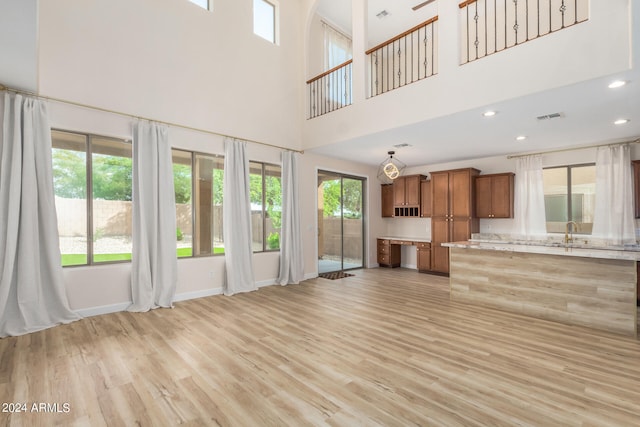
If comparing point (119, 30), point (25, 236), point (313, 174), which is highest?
point (119, 30)

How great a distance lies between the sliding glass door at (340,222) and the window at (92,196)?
4.08 meters

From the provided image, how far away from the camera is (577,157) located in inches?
229

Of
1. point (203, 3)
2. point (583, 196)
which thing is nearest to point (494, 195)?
point (583, 196)

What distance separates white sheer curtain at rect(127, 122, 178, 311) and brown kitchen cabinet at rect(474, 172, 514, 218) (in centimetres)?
646

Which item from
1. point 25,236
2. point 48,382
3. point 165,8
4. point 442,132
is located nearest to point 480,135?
point 442,132

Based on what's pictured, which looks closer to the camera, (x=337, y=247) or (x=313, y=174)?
(x=313, y=174)

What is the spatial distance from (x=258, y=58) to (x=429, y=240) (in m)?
5.85

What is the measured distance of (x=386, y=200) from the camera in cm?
856

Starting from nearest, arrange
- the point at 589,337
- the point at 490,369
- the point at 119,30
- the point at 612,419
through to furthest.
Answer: the point at 612,419 → the point at 490,369 → the point at 589,337 → the point at 119,30

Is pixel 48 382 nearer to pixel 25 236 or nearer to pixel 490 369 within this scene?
pixel 25 236

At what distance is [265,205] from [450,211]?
4.37 meters

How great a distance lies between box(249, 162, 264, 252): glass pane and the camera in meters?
5.96

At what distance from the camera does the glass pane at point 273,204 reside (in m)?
6.21

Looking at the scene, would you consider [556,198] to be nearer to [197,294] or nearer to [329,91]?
[329,91]
